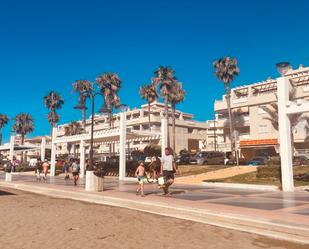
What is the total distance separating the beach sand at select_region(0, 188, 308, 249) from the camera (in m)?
6.89

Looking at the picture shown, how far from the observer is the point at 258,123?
51.8 metres

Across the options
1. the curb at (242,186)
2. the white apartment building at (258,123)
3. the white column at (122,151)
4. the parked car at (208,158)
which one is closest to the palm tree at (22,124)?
the white apartment building at (258,123)

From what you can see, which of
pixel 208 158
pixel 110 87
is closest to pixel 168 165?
pixel 208 158

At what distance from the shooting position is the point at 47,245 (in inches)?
268

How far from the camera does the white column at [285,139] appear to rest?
17.2 meters

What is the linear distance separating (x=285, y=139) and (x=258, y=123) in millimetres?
35385

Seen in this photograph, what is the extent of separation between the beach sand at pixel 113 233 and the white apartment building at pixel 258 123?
37919 mm

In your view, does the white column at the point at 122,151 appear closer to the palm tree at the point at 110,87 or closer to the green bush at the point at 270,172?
the green bush at the point at 270,172

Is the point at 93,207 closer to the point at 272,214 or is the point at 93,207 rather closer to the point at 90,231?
the point at 90,231

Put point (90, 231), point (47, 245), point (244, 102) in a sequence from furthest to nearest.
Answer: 1. point (244, 102)
2. point (90, 231)
3. point (47, 245)

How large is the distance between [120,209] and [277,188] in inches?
354

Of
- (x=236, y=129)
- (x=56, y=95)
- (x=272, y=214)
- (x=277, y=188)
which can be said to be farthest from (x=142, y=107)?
(x=272, y=214)

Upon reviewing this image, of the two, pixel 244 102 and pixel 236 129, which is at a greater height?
pixel 244 102

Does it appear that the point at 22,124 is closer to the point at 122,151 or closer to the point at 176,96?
the point at 176,96
